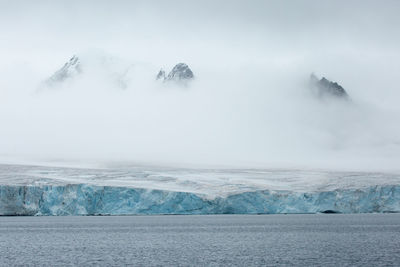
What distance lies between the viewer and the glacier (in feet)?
255

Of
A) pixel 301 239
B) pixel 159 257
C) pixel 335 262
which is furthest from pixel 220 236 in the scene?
pixel 335 262

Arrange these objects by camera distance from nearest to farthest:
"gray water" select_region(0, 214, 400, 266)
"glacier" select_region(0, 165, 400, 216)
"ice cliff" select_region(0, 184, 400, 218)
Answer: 1. "gray water" select_region(0, 214, 400, 266)
2. "ice cliff" select_region(0, 184, 400, 218)
3. "glacier" select_region(0, 165, 400, 216)

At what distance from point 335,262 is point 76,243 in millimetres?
23257

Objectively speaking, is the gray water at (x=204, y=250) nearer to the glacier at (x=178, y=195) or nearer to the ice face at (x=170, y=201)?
the ice face at (x=170, y=201)

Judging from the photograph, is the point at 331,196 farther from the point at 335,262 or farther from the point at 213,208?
the point at 335,262

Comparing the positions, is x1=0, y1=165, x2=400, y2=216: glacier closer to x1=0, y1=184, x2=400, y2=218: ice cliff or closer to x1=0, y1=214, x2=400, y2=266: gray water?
x1=0, y1=184, x2=400, y2=218: ice cliff

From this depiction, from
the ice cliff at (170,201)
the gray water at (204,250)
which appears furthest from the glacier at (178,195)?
the gray water at (204,250)

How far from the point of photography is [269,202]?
8250 centimetres

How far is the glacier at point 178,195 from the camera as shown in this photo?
255 feet

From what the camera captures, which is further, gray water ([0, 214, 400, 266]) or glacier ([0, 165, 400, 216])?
glacier ([0, 165, 400, 216])

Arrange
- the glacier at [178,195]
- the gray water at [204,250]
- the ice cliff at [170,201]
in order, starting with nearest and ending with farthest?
the gray water at [204,250]
the ice cliff at [170,201]
the glacier at [178,195]

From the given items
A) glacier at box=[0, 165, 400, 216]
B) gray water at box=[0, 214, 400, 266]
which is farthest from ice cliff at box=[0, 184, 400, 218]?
gray water at box=[0, 214, 400, 266]

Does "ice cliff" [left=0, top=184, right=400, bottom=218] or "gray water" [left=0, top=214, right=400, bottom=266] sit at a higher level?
"ice cliff" [left=0, top=184, right=400, bottom=218]

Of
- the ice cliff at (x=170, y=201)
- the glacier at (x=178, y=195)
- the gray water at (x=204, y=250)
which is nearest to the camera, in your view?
the gray water at (x=204, y=250)
